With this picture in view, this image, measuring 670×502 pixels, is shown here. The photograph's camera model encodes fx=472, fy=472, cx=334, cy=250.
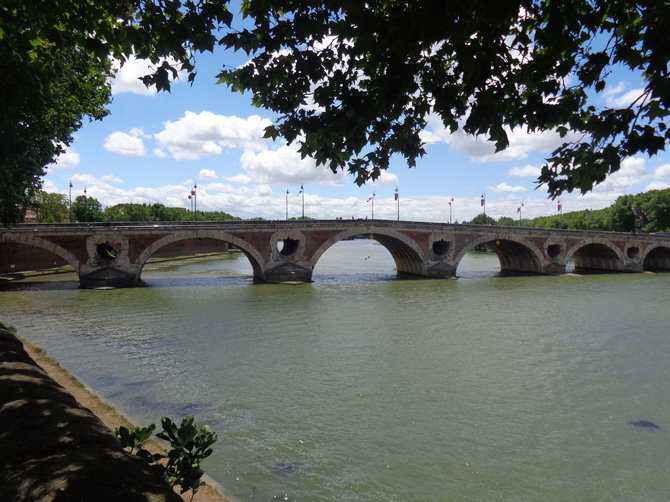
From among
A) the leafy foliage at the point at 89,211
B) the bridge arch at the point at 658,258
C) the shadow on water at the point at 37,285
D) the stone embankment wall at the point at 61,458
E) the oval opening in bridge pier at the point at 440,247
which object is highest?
the leafy foliage at the point at 89,211

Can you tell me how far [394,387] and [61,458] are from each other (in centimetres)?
1127

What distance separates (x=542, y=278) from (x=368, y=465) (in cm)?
4160

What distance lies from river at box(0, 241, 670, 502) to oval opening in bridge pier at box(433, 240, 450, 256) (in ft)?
53.3

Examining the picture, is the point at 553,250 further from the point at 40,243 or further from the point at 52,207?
the point at 52,207

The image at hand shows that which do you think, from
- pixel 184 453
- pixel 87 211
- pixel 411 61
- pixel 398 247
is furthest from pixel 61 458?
pixel 87 211

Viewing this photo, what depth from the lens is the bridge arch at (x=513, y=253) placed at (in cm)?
4712

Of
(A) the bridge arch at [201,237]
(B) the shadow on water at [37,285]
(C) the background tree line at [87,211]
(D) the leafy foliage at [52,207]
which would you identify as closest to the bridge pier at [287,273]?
(A) the bridge arch at [201,237]

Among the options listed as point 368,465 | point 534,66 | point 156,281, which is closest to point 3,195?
point 368,465

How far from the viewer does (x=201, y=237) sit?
125 feet

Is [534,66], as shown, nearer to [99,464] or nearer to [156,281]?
[99,464]

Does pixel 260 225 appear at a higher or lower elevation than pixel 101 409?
higher

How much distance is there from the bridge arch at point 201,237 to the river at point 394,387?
7422mm

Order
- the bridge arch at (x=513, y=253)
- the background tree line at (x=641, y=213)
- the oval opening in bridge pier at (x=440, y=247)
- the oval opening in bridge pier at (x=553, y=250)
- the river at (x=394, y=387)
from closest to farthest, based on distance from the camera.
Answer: the river at (x=394, y=387) → the oval opening in bridge pier at (x=440, y=247) → the bridge arch at (x=513, y=253) → the oval opening in bridge pier at (x=553, y=250) → the background tree line at (x=641, y=213)

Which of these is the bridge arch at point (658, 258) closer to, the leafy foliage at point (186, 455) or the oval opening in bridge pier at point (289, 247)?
the oval opening in bridge pier at point (289, 247)
